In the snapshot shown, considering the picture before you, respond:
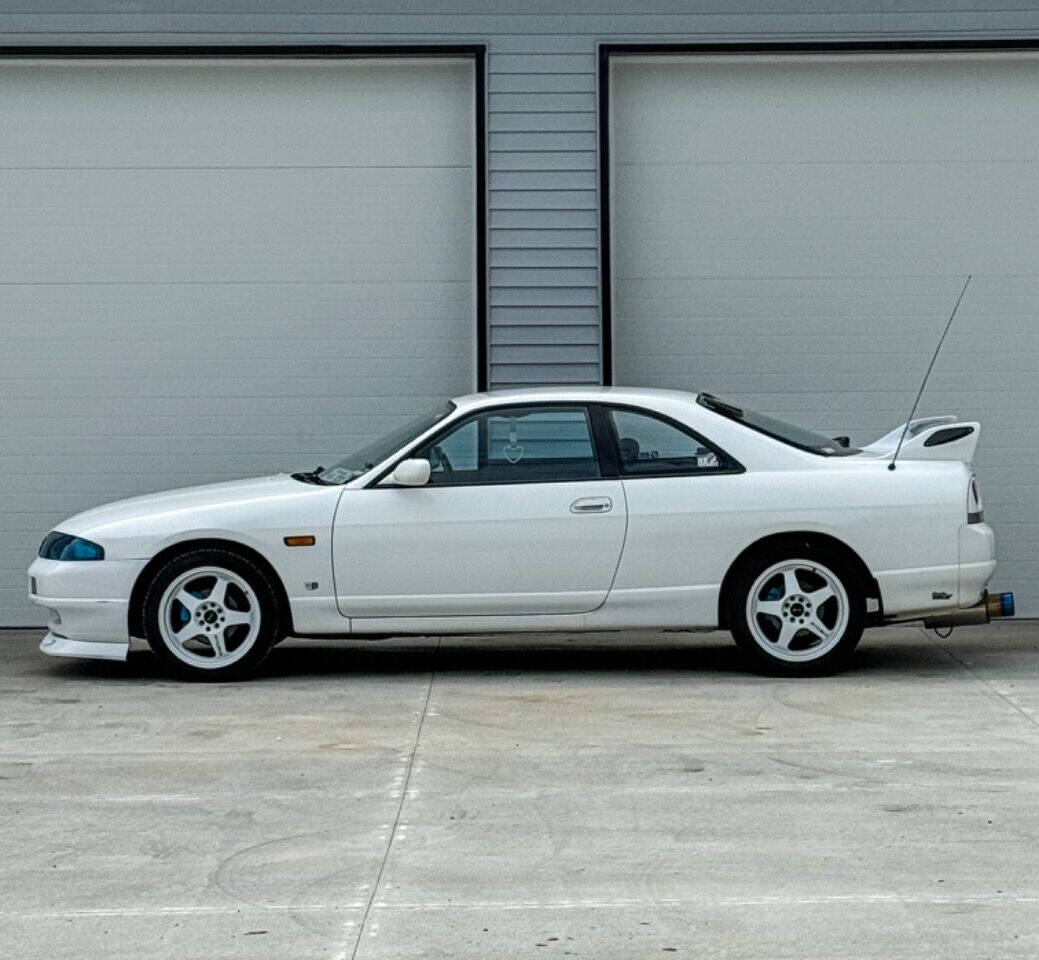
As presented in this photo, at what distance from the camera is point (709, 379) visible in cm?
1209

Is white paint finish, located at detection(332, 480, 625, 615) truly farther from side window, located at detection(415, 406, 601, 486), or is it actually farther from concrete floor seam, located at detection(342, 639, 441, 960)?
concrete floor seam, located at detection(342, 639, 441, 960)

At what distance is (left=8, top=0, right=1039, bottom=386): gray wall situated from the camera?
1191 cm

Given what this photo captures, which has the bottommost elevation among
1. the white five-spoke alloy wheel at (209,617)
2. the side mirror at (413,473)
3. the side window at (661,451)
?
the white five-spoke alloy wheel at (209,617)

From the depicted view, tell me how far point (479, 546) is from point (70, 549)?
6.61 feet

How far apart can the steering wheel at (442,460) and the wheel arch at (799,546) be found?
1435 mm

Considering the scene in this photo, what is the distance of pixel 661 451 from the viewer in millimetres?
9406

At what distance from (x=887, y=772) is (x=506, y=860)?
189cm

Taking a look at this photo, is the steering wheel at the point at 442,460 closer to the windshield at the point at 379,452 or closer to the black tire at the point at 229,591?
the windshield at the point at 379,452

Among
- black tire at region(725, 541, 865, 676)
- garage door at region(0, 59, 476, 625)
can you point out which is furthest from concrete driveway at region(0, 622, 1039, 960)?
garage door at region(0, 59, 476, 625)

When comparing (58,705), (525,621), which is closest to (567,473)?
(525,621)

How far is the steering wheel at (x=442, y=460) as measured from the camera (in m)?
9.35

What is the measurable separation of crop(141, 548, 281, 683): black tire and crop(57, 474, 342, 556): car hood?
0.12m

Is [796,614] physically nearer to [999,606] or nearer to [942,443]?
[999,606]

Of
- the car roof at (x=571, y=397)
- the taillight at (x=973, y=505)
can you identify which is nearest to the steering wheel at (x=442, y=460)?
the car roof at (x=571, y=397)
